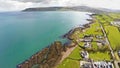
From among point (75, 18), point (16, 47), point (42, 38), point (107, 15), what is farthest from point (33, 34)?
point (107, 15)

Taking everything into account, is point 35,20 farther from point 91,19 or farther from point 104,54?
point 104,54

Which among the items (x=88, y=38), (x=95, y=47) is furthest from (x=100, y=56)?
(x=88, y=38)

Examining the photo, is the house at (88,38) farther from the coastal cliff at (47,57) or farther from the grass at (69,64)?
the grass at (69,64)

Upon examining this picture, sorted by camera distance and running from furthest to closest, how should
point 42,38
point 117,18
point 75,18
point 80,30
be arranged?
point 117,18, point 75,18, point 80,30, point 42,38

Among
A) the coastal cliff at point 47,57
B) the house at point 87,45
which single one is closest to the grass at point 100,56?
the house at point 87,45

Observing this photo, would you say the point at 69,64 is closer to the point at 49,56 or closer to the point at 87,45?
the point at 49,56

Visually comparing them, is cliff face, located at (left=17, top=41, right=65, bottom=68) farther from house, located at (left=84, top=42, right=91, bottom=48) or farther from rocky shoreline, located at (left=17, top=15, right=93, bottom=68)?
house, located at (left=84, top=42, right=91, bottom=48)
